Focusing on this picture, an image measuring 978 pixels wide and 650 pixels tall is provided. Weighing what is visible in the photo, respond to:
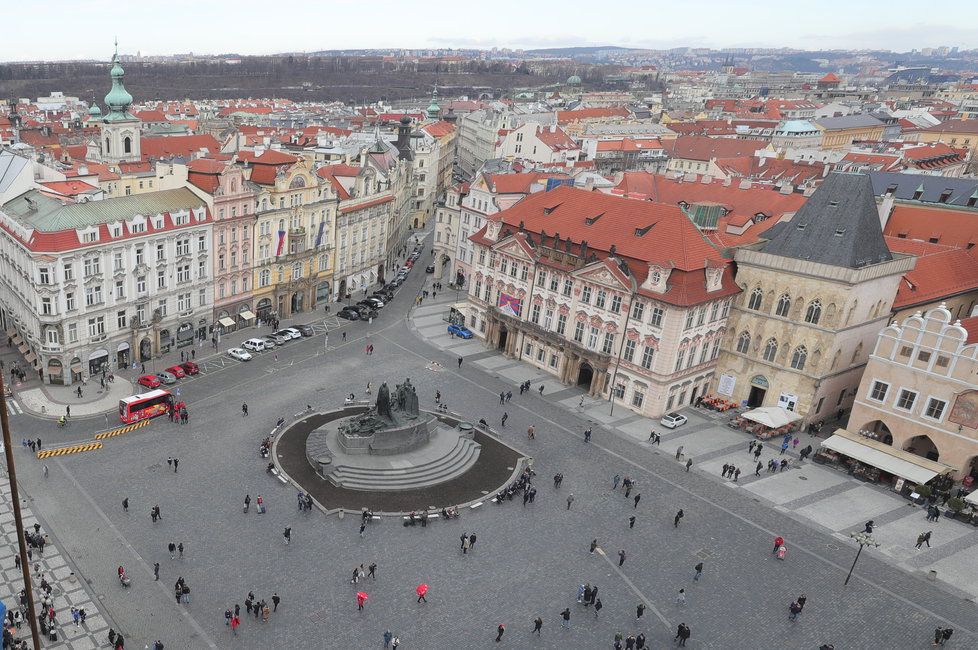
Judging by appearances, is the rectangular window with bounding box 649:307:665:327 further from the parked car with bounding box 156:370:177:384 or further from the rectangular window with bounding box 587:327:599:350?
the parked car with bounding box 156:370:177:384

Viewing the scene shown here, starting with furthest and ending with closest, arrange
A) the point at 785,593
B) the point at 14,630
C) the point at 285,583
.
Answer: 1. the point at 785,593
2. the point at 285,583
3. the point at 14,630

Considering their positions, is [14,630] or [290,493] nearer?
[14,630]

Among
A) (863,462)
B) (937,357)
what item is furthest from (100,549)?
(937,357)

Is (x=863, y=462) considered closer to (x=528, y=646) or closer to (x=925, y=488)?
(x=925, y=488)

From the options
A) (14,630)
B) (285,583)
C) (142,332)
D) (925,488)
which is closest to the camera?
(14,630)

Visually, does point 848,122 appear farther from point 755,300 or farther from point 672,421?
point 672,421
